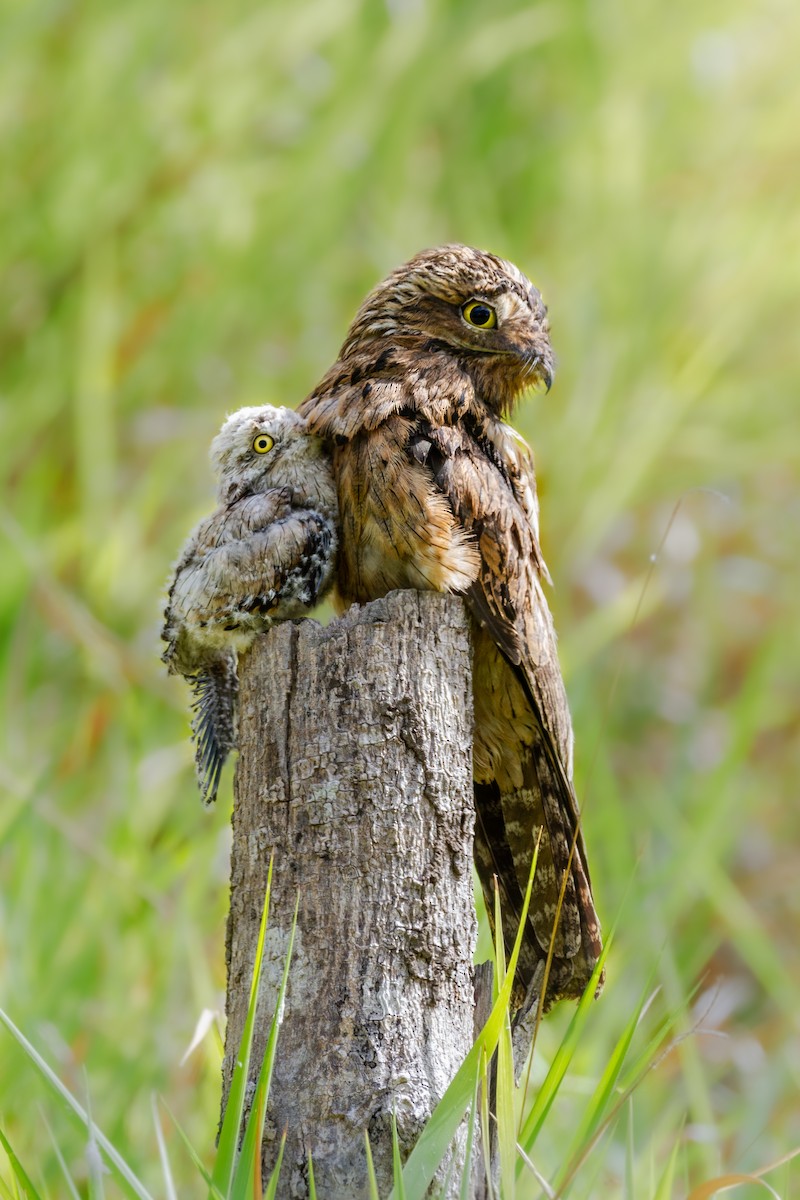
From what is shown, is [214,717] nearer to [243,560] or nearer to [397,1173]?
[243,560]

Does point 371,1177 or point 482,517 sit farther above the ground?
point 482,517

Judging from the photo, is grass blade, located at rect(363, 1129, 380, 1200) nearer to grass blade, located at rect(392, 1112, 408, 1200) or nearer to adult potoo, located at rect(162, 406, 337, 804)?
grass blade, located at rect(392, 1112, 408, 1200)

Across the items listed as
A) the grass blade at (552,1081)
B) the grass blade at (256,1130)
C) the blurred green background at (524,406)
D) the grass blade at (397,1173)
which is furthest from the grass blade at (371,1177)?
the blurred green background at (524,406)

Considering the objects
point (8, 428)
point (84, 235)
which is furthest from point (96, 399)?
point (84, 235)

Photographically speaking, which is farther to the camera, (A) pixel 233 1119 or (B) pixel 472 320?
(B) pixel 472 320

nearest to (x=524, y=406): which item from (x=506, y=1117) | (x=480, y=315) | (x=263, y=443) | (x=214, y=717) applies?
(x=480, y=315)

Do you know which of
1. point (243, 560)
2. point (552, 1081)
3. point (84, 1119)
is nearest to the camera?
point (84, 1119)

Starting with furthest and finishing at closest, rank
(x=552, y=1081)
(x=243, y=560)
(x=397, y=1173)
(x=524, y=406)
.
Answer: (x=524, y=406) < (x=243, y=560) < (x=552, y=1081) < (x=397, y=1173)
